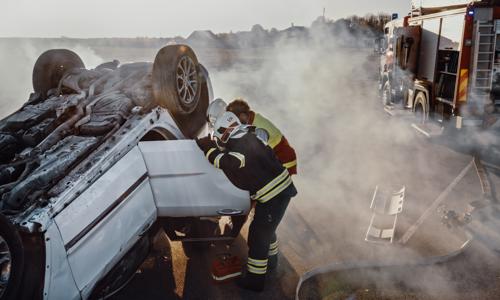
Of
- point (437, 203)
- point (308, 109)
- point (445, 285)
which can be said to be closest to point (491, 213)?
point (437, 203)

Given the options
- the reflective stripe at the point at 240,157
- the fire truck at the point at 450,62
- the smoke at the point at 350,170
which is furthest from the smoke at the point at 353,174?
the reflective stripe at the point at 240,157

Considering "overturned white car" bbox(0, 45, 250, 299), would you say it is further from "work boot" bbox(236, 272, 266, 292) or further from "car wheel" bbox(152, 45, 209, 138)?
"work boot" bbox(236, 272, 266, 292)

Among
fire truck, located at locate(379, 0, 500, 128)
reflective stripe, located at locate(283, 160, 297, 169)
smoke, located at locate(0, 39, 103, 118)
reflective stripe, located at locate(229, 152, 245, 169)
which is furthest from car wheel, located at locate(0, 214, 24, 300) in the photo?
smoke, located at locate(0, 39, 103, 118)

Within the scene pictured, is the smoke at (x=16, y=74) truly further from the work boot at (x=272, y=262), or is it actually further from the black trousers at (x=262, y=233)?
the black trousers at (x=262, y=233)

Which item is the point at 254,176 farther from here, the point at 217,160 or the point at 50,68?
the point at 50,68

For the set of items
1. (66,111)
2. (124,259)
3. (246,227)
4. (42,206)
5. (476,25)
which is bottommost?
(246,227)

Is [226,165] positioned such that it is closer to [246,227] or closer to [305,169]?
[246,227]

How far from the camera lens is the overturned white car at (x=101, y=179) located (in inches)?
104

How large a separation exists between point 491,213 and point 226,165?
137 inches

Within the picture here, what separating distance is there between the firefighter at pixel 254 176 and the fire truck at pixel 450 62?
5372 mm

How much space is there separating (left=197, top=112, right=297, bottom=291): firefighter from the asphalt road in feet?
1.00

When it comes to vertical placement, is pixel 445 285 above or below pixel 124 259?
below

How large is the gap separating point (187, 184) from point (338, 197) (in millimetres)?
2876

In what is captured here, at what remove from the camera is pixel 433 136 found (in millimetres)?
8898
